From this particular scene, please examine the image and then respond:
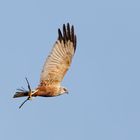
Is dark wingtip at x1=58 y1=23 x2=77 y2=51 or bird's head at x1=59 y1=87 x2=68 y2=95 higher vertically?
dark wingtip at x1=58 y1=23 x2=77 y2=51

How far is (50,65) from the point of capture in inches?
576

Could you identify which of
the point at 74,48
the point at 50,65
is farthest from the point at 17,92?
the point at 74,48

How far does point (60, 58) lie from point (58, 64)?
171 mm

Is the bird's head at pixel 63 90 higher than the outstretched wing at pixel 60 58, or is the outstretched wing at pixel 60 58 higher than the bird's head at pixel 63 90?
the outstretched wing at pixel 60 58

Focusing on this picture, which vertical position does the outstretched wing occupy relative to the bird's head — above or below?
above

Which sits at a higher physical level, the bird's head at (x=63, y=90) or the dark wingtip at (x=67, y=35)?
the dark wingtip at (x=67, y=35)

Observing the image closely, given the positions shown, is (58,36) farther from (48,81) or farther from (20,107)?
(20,107)

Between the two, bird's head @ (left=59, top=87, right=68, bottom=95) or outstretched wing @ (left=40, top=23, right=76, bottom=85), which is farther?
bird's head @ (left=59, top=87, right=68, bottom=95)

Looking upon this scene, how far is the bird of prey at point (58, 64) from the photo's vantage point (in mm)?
14625

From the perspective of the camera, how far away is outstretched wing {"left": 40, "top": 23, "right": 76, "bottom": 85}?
14.7 metres

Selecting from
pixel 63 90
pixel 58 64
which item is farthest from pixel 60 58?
pixel 63 90

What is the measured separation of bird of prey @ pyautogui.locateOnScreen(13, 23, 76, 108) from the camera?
1462cm

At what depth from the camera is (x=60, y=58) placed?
1492 cm

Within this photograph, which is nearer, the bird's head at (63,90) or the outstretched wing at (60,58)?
the outstretched wing at (60,58)
